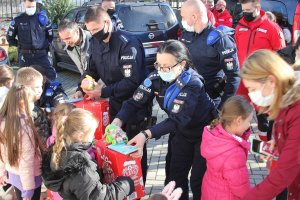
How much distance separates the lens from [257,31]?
4883 mm

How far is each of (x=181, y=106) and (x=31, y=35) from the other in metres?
4.34

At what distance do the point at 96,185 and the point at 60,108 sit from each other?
0.76 metres

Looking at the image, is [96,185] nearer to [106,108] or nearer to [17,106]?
[17,106]

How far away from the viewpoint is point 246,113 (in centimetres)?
260

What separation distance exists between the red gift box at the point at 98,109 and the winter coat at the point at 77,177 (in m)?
0.84

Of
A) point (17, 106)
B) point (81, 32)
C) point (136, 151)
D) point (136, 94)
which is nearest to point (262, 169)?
point (136, 94)

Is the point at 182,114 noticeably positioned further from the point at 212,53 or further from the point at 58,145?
the point at 58,145

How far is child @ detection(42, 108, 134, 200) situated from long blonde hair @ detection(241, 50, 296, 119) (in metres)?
1.15

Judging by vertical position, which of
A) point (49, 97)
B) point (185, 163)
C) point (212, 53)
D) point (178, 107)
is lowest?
point (185, 163)

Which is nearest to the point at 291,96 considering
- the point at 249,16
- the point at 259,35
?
the point at 259,35

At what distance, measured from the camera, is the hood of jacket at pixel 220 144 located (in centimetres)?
251

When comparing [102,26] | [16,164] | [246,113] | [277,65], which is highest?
[277,65]

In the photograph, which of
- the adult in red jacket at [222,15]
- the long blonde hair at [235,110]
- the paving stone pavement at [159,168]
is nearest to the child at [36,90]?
the paving stone pavement at [159,168]

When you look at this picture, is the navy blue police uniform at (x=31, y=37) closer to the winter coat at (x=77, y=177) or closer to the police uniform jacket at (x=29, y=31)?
the police uniform jacket at (x=29, y=31)
